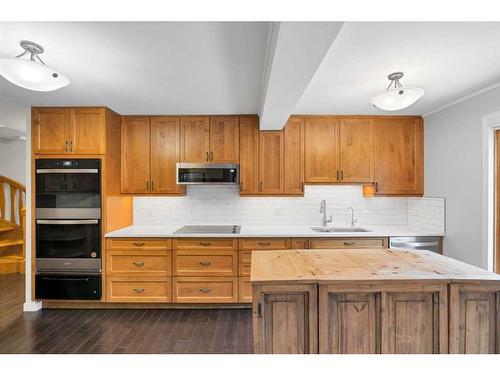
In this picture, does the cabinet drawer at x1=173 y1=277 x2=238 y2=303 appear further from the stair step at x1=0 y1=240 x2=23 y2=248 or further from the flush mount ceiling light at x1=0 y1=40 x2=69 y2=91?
the stair step at x1=0 y1=240 x2=23 y2=248

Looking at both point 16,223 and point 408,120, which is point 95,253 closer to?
point 16,223

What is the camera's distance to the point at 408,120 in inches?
148

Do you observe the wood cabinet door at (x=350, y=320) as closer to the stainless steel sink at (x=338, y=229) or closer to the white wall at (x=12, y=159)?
the stainless steel sink at (x=338, y=229)

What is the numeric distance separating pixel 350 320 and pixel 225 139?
2.59m

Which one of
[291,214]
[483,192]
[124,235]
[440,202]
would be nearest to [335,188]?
[291,214]

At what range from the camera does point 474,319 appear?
5.61 ft

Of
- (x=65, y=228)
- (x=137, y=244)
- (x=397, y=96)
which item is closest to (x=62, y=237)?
(x=65, y=228)

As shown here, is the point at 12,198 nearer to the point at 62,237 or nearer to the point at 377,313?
the point at 62,237

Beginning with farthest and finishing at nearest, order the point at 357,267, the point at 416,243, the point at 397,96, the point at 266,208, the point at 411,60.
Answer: the point at 266,208
the point at 416,243
the point at 397,96
the point at 411,60
the point at 357,267

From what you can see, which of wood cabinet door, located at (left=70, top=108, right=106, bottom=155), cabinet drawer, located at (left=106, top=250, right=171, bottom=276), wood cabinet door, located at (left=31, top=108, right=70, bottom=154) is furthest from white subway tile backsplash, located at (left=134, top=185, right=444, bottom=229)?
wood cabinet door, located at (left=31, top=108, right=70, bottom=154)

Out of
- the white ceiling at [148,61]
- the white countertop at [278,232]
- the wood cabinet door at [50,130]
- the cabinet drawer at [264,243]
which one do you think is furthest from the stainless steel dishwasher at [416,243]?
the wood cabinet door at [50,130]

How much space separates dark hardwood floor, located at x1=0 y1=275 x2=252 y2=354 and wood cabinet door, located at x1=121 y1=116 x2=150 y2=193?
1.49m

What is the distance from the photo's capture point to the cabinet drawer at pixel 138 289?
335 centimetres

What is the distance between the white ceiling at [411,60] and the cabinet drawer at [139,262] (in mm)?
2364
